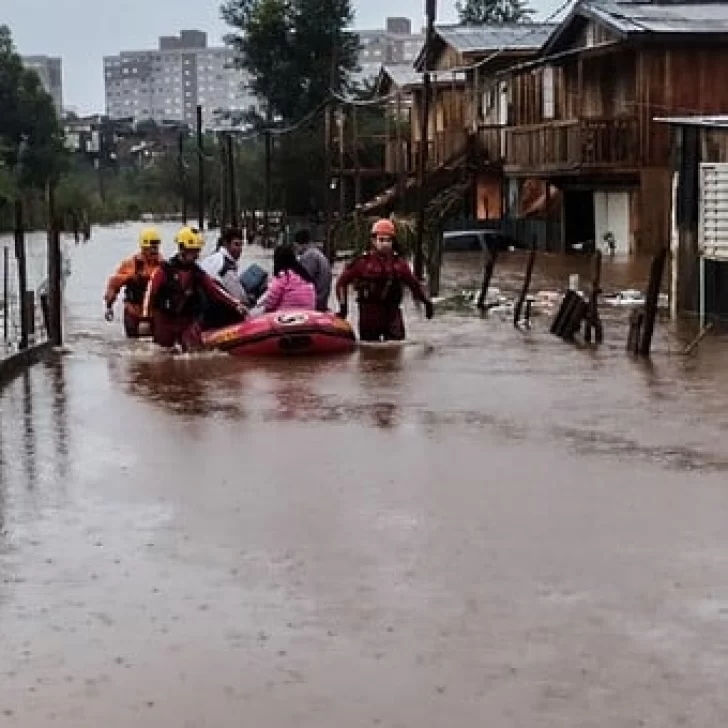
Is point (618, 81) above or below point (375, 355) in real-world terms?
above

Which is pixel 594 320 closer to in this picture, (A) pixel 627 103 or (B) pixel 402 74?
(A) pixel 627 103

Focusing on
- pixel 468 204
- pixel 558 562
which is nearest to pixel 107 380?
pixel 558 562

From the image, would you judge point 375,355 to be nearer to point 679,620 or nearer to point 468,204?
point 679,620

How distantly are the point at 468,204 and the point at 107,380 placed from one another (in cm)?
3619

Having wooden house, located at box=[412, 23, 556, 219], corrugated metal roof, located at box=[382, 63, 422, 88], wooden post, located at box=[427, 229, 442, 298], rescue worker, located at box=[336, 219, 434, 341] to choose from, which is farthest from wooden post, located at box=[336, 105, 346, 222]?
rescue worker, located at box=[336, 219, 434, 341]

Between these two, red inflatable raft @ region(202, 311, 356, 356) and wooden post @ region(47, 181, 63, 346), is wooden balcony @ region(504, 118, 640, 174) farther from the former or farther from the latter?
red inflatable raft @ region(202, 311, 356, 356)

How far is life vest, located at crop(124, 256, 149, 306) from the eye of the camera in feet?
70.6

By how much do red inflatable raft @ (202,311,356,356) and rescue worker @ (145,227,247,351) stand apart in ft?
2.03

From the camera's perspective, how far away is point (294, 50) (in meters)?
72.1

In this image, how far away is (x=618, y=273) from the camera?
116 ft

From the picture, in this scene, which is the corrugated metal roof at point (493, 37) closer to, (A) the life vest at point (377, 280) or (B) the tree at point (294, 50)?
(B) the tree at point (294, 50)

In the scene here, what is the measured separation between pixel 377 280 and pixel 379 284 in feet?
0.34

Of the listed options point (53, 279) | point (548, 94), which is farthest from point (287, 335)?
point (548, 94)

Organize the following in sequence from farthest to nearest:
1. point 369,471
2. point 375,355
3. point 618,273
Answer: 1. point 618,273
2. point 375,355
3. point 369,471
